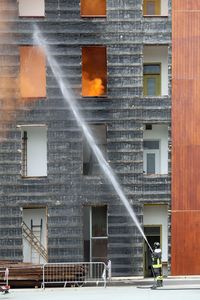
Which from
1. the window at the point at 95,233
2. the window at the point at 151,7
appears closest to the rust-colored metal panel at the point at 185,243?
the window at the point at 95,233

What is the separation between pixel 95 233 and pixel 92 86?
606 centimetres

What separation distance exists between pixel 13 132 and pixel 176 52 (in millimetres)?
7387

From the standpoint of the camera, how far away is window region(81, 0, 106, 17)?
→ 27.7 m

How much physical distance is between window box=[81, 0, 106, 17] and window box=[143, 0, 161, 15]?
173 cm

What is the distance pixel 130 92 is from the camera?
27.5 meters

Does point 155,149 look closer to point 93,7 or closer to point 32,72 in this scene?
point 32,72

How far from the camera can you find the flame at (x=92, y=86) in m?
27.7

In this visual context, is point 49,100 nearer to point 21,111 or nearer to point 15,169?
point 21,111

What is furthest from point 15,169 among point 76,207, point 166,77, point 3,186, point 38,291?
point 166,77

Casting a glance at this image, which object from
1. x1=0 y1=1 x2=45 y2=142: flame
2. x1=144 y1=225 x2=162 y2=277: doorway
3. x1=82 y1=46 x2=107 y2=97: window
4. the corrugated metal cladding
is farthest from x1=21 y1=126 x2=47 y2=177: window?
x1=144 y1=225 x2=162 y2=277: doorway

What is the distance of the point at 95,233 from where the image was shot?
27.7 meters

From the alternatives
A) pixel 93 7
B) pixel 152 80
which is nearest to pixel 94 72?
pixel 152 80

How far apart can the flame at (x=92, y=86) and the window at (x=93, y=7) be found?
254 cm

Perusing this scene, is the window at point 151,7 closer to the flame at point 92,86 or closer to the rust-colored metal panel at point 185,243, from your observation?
the flame at point 92,86
